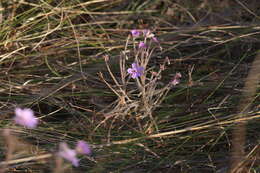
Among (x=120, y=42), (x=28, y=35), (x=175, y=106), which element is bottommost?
(x=175, y=106)

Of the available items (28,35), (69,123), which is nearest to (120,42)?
(28,35)

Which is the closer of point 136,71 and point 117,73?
point 136,71

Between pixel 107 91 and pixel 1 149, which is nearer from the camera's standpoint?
pixel 1 149

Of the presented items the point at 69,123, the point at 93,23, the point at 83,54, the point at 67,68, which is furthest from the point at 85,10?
the point at 69,123

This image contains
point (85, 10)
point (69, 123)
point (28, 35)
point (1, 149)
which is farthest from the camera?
point (85, 10)

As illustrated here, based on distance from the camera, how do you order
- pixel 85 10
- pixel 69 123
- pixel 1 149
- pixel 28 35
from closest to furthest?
pixel 1 149 < pixel 69 123 < pixel 28 35 < pixel 85 10

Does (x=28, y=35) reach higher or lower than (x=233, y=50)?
higher

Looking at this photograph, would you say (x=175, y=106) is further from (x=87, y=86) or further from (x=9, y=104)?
(x=9, y=104)
